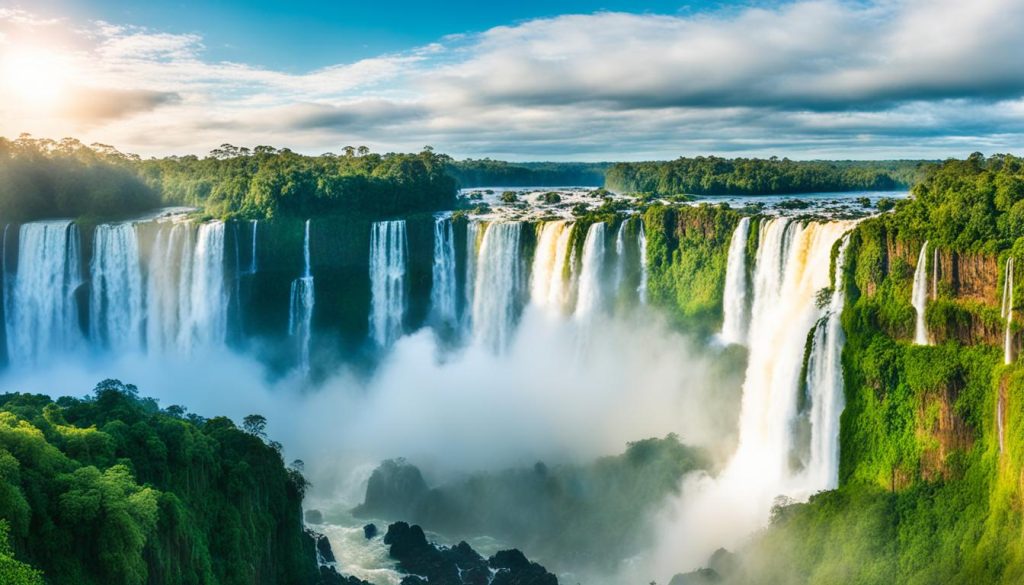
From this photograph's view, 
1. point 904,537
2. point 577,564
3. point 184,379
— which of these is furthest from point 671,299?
point 184,379

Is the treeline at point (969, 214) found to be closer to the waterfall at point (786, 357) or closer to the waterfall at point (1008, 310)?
the waterfall at point (1008, 310)

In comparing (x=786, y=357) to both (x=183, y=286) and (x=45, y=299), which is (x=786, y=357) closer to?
(x=183, y=286)

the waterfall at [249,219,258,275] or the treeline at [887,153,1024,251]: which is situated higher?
the treeline at [887,153,1024,251]

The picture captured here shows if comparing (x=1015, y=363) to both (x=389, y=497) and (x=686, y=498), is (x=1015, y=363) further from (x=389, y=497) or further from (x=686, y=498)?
(x=389, y=497)

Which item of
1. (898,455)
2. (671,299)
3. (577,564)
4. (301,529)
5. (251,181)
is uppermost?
(251,181)

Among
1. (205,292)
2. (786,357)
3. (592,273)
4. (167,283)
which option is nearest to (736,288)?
(786,357)

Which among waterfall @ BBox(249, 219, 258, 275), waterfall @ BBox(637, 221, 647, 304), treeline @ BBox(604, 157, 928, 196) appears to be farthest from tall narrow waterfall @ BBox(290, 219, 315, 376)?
treeline @ BBox(604, 157, 928, 196)

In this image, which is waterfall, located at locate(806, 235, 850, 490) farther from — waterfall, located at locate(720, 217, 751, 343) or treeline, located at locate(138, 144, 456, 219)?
treeline, located at locate(138, 144, 456, 219)
